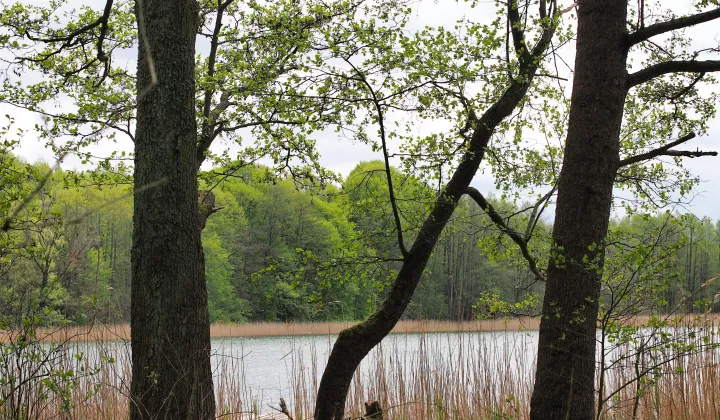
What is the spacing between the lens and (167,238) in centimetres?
351

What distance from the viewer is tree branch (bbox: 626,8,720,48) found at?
3512 mm

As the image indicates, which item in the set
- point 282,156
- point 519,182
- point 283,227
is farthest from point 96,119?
point 283,227

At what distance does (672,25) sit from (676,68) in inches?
9.7

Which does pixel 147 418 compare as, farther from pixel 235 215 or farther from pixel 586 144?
pixel 235 215

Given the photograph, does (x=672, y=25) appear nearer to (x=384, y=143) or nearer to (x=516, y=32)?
(x=516, y=32)

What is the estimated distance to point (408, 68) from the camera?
14.3 ft

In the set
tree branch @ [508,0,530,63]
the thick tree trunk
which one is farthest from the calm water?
tree branch @ [508,0,530,63]

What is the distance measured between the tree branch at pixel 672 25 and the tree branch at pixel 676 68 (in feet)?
0.56

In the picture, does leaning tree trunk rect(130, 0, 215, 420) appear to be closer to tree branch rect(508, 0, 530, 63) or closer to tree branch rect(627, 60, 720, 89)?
tree branch rect(508, 0, 530, 63)

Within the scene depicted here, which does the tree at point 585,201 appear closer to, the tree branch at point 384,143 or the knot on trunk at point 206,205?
the tree branch at point 384,143

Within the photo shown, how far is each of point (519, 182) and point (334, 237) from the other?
22586 mm

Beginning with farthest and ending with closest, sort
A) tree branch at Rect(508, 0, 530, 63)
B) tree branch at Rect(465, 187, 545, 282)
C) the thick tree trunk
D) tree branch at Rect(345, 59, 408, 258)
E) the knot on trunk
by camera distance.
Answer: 1. the knot on trunk
2. tree branch at Rect(465, 187, 545, 282)
3. tree branch at Rect(508, 0, 530, 63)
4. tree branch at Rect(345, 59, 408, 258)
5. the thick tree trunk

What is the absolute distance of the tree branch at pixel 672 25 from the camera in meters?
3.51

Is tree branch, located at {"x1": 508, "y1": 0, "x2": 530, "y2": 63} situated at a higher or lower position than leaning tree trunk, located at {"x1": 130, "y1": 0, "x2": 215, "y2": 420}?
higher
